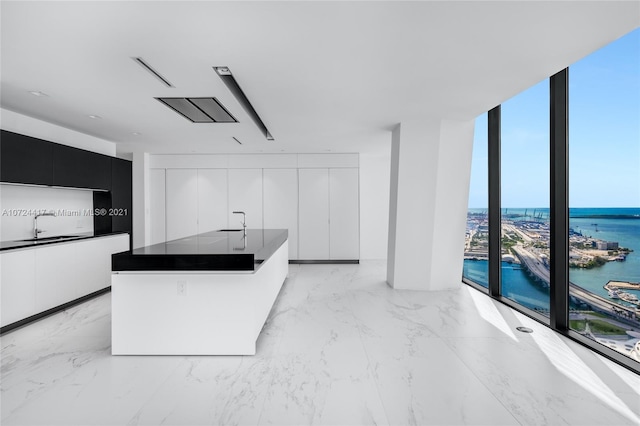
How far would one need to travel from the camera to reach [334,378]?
2404 mm

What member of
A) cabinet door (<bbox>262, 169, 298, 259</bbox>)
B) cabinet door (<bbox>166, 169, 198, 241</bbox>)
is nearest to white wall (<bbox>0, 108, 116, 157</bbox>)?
cabinet door (<bbox>166, 169, 198, 241</bbox>)

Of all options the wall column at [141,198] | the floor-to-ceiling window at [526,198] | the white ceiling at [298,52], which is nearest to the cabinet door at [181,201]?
the wall column at [141,198]

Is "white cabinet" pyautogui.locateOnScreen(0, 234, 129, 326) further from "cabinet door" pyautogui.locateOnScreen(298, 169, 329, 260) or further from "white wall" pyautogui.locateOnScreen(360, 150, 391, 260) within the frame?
"white wall" pyautogui.locateOnScreen(360, 150, 391, 260)

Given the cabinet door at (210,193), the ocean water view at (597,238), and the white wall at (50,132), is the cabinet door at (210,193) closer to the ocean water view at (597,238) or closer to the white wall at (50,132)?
the white wall at (50,132)

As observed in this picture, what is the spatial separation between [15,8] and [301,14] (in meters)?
1.78

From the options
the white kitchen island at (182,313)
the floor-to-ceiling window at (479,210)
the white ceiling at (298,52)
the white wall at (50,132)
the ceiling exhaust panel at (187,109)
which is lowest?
the white kitchen island at (182,313)

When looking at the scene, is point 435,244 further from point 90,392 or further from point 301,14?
point 90,392

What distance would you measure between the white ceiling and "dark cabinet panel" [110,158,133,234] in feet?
4.42

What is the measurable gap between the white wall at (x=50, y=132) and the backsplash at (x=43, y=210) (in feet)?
2.33

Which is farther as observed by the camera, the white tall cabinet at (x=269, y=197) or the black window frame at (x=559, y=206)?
the white tall cabinet at (x=269, y=197)

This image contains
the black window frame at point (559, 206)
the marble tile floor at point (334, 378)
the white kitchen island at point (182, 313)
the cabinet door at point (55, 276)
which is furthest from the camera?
the cabinet door at point (55, 276)

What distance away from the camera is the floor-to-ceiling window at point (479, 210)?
489 centimetres

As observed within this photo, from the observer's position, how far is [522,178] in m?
4.09

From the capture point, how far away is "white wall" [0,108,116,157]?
13.5ft
